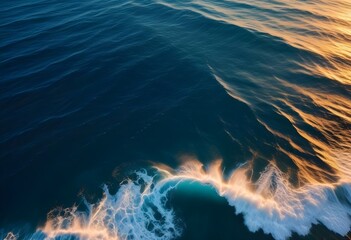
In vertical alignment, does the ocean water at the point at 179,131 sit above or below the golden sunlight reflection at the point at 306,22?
below

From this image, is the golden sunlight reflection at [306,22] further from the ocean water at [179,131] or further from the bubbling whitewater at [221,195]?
the bubbling whitewater at [221,195]

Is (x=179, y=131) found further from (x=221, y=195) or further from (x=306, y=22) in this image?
(x=306, y=22)

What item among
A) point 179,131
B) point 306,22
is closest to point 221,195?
point 179,131

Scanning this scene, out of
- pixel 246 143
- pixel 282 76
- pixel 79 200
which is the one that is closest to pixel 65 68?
pixel 79 200

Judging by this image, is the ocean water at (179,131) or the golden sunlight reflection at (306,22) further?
the golden sunlight reflection at (306,22)

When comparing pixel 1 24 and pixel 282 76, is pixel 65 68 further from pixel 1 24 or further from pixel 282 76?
pixel 282 76

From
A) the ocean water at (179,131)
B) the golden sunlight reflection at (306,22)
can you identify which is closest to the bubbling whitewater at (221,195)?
the ocean water at (179,131)

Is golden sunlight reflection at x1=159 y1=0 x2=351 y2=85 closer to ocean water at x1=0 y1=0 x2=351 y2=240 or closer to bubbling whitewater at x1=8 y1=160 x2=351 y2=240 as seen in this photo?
ocean water at x1=0 y1=0 x2=351 y2=240
